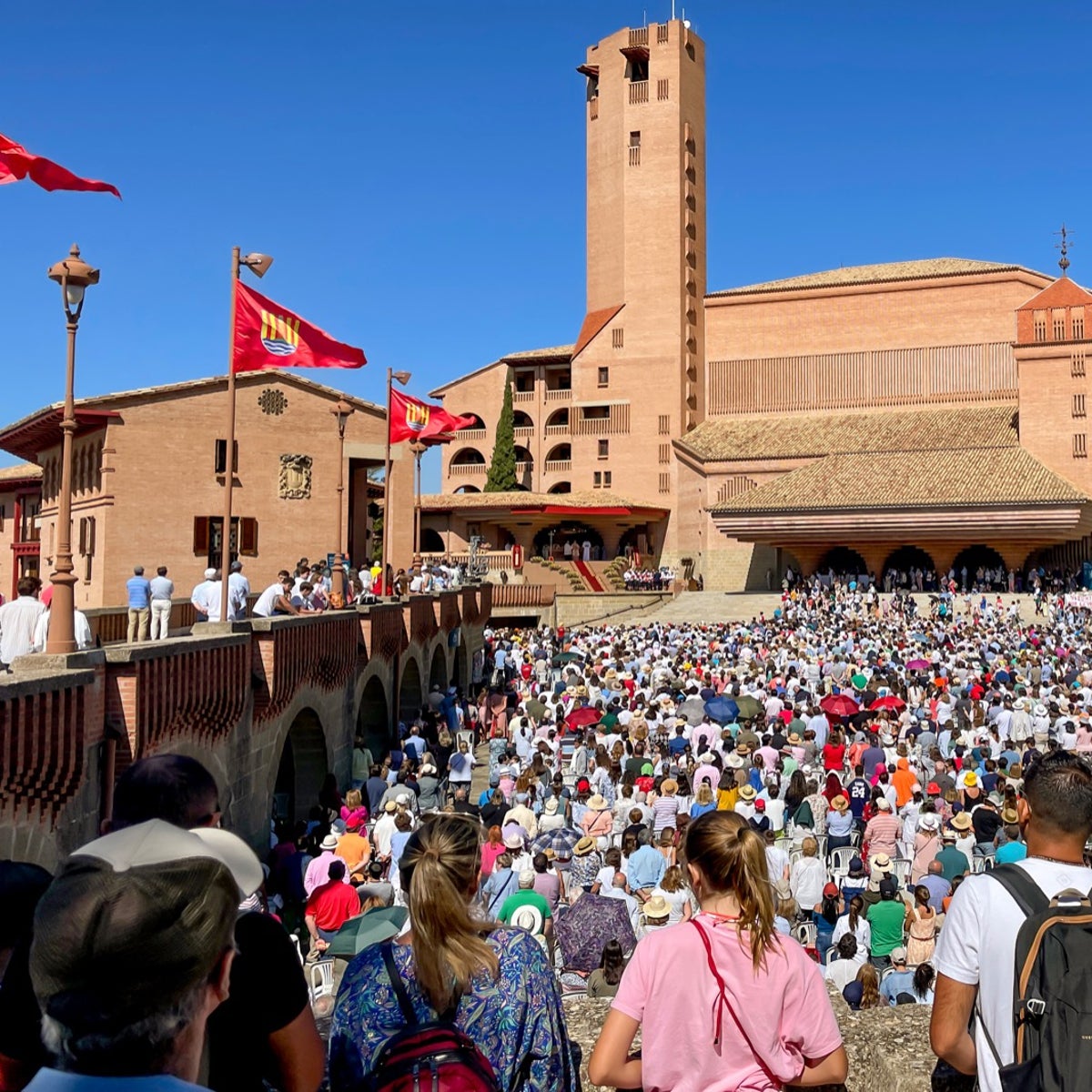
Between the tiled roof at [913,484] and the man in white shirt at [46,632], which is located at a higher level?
the tiled roof at [913,484]

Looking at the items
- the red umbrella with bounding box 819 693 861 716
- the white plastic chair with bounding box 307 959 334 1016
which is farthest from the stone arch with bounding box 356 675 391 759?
the white plastic chair with bounding box 307 959 334 1016

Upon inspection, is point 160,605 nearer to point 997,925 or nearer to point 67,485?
point 67,485

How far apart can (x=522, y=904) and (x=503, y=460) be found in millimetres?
54789

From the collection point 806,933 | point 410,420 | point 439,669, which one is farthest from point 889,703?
point 439,669

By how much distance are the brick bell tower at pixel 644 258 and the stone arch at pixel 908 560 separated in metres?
11.3

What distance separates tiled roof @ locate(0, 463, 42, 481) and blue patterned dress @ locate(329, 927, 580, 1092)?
139 ft

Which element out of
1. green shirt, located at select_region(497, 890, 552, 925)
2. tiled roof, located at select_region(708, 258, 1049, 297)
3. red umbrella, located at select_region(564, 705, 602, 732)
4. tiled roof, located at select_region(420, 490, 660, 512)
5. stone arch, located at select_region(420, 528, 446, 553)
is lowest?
red umbrella, located at select_region(564, 705, 602, 732)

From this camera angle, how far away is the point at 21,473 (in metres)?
44.3

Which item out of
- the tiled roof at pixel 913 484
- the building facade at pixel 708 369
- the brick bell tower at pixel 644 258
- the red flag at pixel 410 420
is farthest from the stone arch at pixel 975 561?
the red flag at pixel 410 420

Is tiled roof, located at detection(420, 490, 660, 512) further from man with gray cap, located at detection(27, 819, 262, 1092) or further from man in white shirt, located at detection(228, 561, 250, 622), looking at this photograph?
man with gray cap, located at detection(27, 819, 262, 1092)

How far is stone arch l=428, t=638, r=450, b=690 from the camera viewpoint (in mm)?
30094

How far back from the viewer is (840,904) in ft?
33.7

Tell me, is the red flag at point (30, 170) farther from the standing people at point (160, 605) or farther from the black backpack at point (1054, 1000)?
the black backpack at point (1054, 1000)

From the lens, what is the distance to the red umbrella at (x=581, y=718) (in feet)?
58.5
